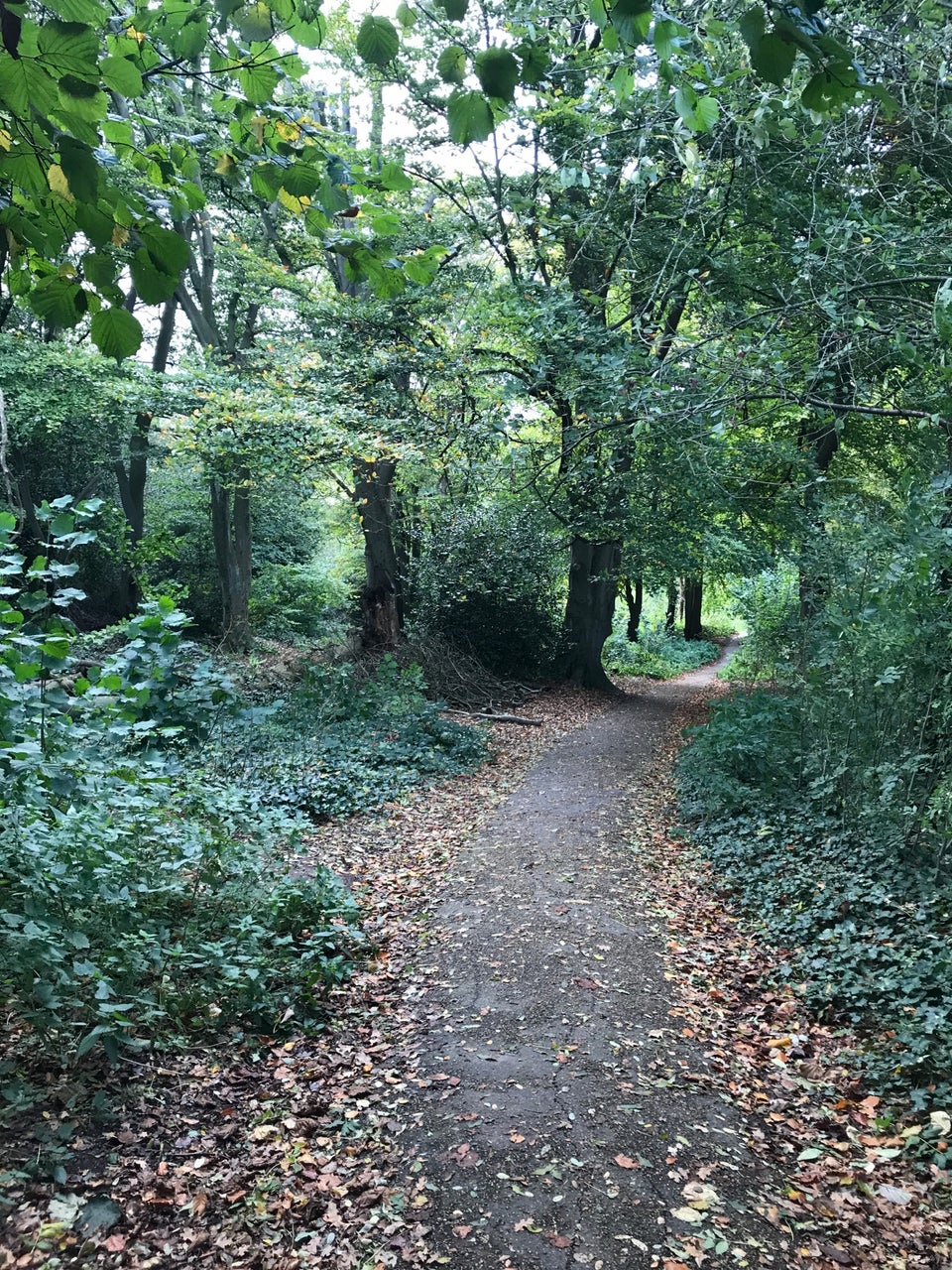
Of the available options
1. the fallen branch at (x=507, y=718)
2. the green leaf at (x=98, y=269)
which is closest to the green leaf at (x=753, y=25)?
the green leaf at (x=98, y=269)

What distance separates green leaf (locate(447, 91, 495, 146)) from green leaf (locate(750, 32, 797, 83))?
2.04ft

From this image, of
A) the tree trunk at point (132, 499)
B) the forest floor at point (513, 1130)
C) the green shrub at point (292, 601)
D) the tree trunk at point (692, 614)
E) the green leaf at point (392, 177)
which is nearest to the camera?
the green leaf at point (392, 177)

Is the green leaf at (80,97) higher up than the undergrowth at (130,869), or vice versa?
the green leaf at (80,97)

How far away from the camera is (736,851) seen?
6.57 meters

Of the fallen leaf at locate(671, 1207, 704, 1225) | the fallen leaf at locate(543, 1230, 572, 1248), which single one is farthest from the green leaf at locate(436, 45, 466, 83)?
the fallen leaf at locate(671, 1207, 704, 1225)

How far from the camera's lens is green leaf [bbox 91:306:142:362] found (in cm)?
189

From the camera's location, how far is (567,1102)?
11.7 feet

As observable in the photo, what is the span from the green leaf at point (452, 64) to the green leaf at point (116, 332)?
982 mm

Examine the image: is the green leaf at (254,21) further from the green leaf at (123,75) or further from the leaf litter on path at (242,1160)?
the leaf litter on path at (242,1160)

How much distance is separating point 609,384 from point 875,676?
3037 mm

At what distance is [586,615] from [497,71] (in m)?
14.8

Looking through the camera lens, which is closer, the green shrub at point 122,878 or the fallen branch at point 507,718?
the green shrub at point 122,878

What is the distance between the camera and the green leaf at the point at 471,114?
74.3 inches

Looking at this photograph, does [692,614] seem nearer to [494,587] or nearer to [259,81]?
[494,587]
